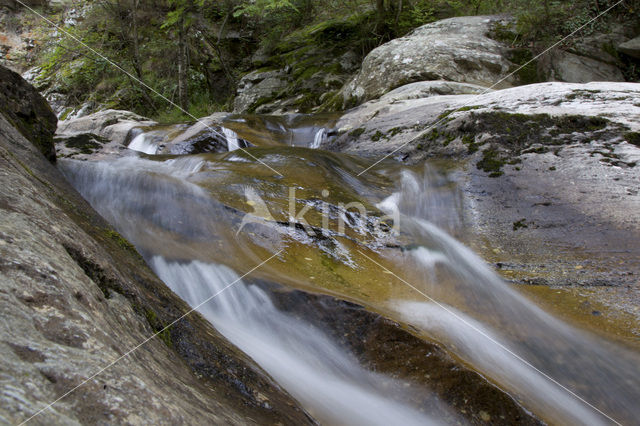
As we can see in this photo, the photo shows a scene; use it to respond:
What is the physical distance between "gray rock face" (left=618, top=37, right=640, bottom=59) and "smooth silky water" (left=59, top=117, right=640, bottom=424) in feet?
21.0

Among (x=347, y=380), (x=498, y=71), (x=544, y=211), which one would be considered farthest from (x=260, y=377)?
(x=498, y=71)

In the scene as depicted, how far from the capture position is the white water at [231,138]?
24.6 feet

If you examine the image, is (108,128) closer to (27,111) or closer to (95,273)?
(27,111)

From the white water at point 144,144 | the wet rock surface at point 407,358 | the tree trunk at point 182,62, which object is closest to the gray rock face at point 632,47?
the wet rock surface at point 407,358

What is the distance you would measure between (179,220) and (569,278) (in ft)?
11.4

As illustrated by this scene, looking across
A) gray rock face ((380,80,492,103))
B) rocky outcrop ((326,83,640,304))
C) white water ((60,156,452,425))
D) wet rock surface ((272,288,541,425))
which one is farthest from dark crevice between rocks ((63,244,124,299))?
gray rock face ((380,80,492,103))

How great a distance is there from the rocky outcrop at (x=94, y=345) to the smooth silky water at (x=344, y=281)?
2.00 feet

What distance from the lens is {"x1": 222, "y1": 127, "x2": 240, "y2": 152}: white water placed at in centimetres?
750

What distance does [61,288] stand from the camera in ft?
4.12

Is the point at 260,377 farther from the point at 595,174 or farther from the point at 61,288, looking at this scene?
the point at 595,174

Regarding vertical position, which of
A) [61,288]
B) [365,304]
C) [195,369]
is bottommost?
[365,304]

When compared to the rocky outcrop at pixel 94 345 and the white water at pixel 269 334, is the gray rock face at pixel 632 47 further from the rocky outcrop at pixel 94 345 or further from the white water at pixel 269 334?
the rocky outcrop at pixel 94 345

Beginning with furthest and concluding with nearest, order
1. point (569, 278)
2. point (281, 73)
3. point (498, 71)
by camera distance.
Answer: point (281, 73), point (498, 71), point (569, 278)

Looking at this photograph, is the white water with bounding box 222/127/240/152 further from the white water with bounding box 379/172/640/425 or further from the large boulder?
the white water with bounding box 379/172/640/425
